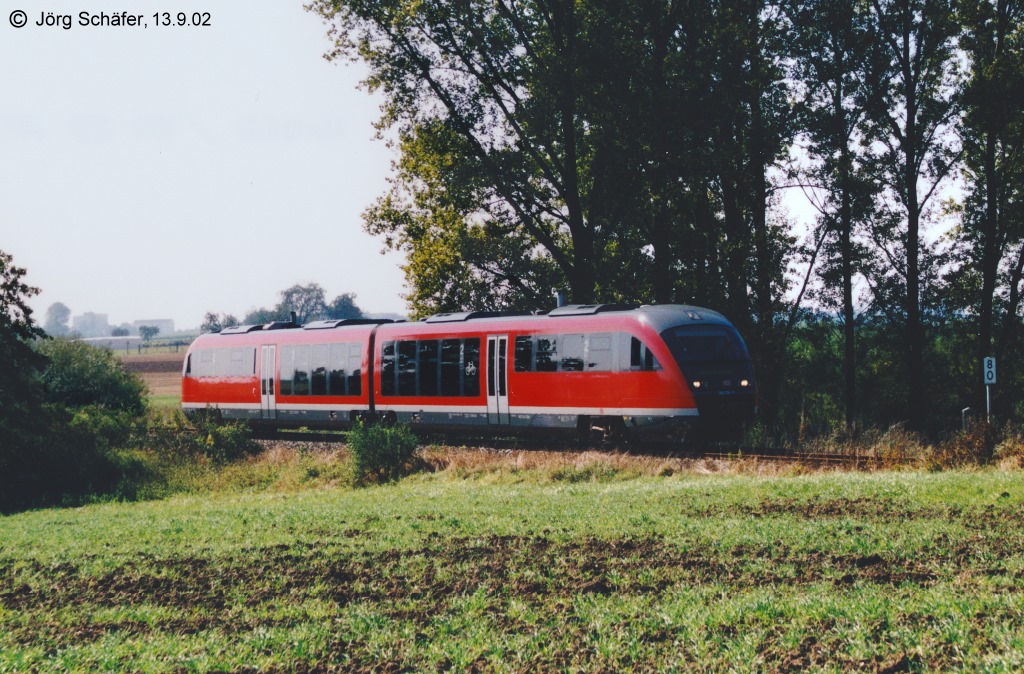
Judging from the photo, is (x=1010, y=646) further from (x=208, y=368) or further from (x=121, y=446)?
(x=208, y=368)

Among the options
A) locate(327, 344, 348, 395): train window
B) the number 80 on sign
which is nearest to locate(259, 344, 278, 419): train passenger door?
locate(327, 344, 348, 395): train window

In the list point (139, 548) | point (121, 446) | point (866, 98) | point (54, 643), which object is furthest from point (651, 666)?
point (866, 98)

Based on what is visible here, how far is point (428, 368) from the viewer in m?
26.6

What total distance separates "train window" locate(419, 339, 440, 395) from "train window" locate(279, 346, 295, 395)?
6030mm

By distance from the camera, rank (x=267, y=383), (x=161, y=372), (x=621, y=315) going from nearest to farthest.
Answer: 1. (x=621, y=315)
2. (x=267, y=383)
3. (x=161, y=372)

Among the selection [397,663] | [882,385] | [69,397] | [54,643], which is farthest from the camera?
[69,397]

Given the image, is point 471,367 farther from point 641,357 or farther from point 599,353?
point 641,357

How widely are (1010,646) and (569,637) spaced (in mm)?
3014

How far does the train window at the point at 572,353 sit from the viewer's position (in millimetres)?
22828

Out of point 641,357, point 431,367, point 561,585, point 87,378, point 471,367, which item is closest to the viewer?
point 561,585

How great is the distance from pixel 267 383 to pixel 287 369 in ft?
3.97

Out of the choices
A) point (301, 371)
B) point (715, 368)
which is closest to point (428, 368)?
point (301, 371)

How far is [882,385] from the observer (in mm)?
38469

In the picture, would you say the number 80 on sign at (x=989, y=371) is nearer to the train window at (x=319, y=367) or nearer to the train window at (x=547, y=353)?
the train window at (x=547, y=353)
